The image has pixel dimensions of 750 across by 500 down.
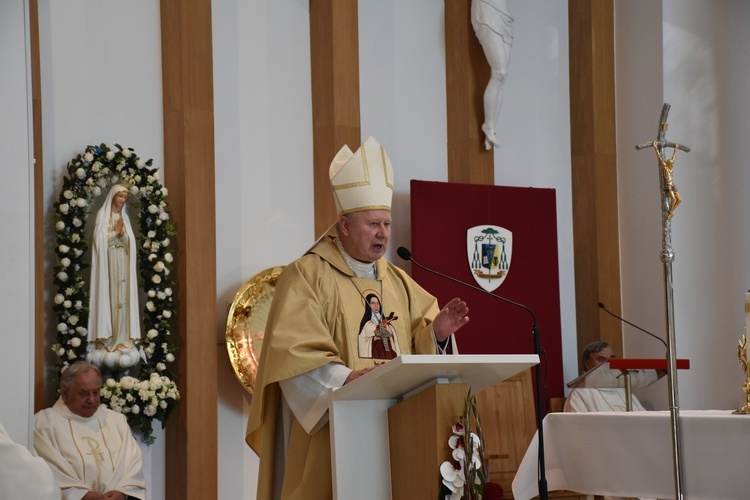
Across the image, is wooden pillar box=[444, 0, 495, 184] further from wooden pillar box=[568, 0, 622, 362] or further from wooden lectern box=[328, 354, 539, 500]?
wooden lectern box=[328, 354, 539, 500]

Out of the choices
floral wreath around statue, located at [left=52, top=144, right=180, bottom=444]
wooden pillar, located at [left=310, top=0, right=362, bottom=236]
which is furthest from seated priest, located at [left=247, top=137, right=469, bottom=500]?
wooden pillar, located at [left=310, top=0, right=362, bottom=236]

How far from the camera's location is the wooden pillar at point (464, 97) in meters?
8.77

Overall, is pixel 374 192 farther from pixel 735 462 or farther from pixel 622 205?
pixel 622 205

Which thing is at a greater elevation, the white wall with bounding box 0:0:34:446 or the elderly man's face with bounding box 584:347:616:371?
the white wall with bounding box 0:0:34:446

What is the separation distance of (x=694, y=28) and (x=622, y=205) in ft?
5.14

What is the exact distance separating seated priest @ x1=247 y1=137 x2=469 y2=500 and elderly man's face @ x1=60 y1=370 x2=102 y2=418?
5.92ft

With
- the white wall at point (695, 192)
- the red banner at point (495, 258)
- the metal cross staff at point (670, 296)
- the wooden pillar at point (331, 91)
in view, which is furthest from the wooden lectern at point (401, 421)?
the white wall at point (695, 192)

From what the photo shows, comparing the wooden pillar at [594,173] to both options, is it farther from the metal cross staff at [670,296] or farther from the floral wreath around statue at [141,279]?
the metal cross staff at [670,296]

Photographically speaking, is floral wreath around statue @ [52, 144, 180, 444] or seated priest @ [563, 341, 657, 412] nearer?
floral wreath around statue @ [52, 144, 180, 444]

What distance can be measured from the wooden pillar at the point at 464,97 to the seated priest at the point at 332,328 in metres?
3.56

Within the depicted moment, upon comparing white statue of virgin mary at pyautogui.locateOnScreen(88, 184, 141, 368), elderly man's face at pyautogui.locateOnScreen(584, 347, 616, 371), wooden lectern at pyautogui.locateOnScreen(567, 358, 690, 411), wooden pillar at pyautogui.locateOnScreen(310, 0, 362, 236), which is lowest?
wooden lectern at pyautogui.locateOnScreen(567, 358, 690, 411)

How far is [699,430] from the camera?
4.54 metres

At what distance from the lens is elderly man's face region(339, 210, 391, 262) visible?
4.91m

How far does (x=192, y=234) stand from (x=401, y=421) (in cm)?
359
